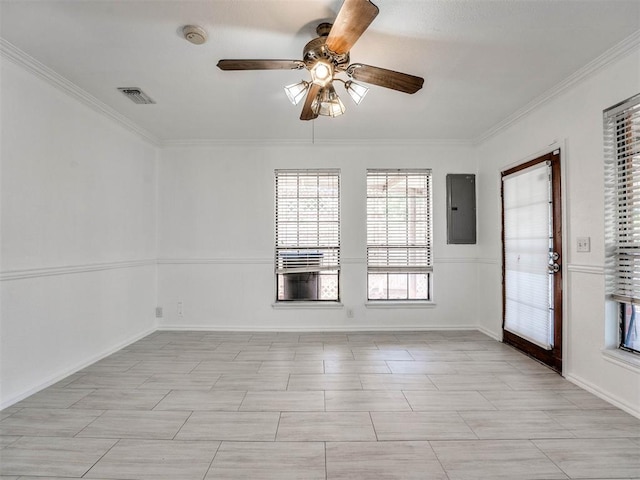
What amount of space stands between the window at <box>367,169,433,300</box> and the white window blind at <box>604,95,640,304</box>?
6.80 ft

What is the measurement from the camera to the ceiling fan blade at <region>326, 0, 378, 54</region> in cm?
150

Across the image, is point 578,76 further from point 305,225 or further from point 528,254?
point 305,225

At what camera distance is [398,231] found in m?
4.34

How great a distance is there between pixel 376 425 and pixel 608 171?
8.36 feet

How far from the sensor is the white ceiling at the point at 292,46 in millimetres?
1882

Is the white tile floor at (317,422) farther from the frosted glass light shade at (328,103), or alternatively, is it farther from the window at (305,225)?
the frosted glass light shade at (328,103)

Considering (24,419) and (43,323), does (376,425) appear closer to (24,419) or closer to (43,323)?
(24,419)

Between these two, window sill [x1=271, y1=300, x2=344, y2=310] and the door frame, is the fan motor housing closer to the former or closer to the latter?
the door frame

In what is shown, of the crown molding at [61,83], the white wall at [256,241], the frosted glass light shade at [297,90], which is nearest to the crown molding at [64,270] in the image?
the white wall at [256,241]

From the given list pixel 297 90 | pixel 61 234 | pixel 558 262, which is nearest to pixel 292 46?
pixel 297 90

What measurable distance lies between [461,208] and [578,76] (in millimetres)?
1944

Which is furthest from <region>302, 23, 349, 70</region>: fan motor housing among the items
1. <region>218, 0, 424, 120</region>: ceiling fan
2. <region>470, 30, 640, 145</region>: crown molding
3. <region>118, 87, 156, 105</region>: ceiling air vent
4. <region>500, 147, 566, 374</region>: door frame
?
<region>500, 147, 566, 374</region>: door frame

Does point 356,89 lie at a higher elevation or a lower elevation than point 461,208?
higher

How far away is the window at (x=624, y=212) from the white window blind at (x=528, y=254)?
0.58 metres
